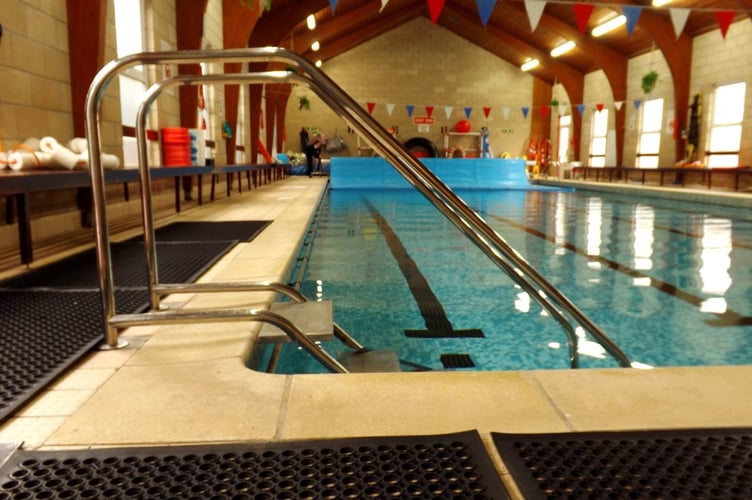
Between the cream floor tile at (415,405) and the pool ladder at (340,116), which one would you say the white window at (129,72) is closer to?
the pool ladder at (340,116)

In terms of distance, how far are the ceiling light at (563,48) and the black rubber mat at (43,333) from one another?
50.5 ft

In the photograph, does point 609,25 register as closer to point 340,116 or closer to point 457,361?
point 457,361

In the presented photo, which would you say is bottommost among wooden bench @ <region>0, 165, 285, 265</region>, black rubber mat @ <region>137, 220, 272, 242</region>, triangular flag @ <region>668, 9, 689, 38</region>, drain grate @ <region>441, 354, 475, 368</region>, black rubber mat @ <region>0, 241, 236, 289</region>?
drain grate @ <region>441, 354, 475, 368</region>

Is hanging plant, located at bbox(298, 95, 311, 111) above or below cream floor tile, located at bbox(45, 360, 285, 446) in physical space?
above

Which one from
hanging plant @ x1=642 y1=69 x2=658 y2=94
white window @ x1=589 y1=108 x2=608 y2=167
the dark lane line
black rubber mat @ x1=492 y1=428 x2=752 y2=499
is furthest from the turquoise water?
white window @ x1=589 y1=108 x2=608 y2=167

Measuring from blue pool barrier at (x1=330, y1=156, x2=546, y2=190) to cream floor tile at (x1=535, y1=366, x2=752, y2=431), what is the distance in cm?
1091

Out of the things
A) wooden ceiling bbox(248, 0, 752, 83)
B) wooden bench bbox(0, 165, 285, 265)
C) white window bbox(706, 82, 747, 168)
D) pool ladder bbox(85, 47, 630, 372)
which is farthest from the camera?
wooden ceiling bbox(248, 0, 752, 83)

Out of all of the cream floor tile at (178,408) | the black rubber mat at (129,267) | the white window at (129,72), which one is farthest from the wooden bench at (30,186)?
the cream floor tile at (178,408)

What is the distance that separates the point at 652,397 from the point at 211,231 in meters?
3.59

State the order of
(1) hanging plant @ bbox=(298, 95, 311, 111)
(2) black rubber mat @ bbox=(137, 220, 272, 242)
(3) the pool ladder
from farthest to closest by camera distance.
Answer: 1. (1) hanging plant @ bbox=(298, 95, 311, 111)
2. (2) black rubber mat @ bbox=(137, 220, 272, 242)
3. (3) the pool ladder

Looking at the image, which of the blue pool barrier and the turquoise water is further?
the blue pool barrier

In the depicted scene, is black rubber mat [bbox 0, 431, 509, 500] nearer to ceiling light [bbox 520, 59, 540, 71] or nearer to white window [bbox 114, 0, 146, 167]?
white window [bbox 114, 0, 146, 167]

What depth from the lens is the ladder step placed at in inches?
70.4

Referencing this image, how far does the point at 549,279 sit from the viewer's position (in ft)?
12.6
